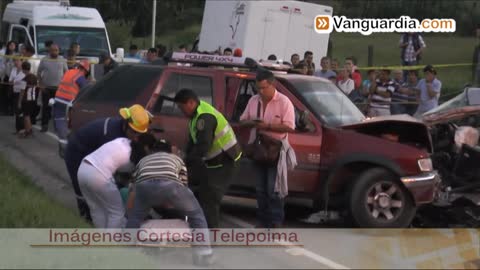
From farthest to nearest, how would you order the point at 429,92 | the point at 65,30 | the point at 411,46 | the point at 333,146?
Result: the point at 65,30, the point at 411,46, the point at 429,92, the point at 333,146

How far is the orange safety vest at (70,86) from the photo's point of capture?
46.8 ft

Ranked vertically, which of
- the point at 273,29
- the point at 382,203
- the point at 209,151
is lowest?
the point at 382,203

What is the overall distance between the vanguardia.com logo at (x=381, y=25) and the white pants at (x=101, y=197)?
1436 centimetres

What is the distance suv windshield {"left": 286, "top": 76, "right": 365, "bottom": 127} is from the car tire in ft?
2.64

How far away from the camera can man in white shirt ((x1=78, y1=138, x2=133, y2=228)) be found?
764cm

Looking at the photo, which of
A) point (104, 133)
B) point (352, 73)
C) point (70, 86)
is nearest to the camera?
point (104, 133)

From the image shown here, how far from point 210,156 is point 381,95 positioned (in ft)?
25.1

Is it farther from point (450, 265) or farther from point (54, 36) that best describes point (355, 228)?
point (54, 36)

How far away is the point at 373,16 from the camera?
1165 inches

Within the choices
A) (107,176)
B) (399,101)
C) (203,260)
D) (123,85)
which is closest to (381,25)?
(399,101)

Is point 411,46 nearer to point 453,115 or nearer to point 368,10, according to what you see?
point 453,115

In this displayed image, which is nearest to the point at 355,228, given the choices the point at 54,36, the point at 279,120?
the point at 279,120

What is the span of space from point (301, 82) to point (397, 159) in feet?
5.07

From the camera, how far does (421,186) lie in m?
9.59
